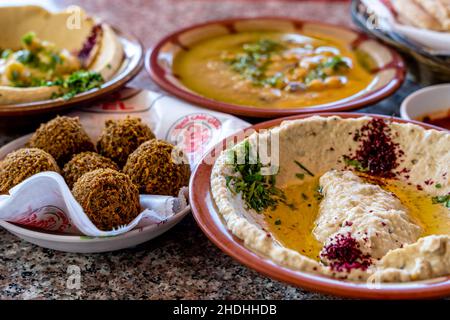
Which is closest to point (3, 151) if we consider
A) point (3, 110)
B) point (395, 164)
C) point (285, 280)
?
point (3, 110)

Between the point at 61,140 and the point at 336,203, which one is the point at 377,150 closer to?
the point at 336,203

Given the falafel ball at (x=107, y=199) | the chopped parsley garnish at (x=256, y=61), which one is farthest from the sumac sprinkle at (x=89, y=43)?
the falafel ball at (x=107, y=199)

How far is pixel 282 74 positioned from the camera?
2.59m

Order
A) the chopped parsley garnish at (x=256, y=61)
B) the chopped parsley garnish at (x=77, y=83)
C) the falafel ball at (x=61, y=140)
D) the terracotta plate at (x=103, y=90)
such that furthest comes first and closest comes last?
the chopped parsley garnish at (x=256, y=61)
the chopped parsley garnish at (x=77, y=83)
the terracotta plate at (x=103, y=90)
the falafel ball at (x=61, y=140)

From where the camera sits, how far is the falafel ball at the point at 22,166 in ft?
5.31

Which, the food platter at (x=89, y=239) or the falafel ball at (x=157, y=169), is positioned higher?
the falafel ball at (x=157, y=169)

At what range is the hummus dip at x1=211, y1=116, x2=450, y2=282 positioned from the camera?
1.28 m

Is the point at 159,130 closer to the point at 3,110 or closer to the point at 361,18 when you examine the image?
the point at 3,110

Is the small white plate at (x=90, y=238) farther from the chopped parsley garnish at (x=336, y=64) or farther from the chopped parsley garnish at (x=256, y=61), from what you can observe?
the chopped parsley garnish at (x=336, y=64)

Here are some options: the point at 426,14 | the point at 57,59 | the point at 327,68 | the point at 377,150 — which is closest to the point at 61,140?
the point at 57,59

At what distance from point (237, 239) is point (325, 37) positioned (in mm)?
1822

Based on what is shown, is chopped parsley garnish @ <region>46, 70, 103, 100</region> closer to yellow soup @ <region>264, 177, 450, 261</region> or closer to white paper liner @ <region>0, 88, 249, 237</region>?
white paper liner @ <region>0, 88, 249, 237</region>

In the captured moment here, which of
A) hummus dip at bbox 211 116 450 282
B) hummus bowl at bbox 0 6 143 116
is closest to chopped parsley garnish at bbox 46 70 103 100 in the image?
hummus bowl at bbox 0 6 143 116

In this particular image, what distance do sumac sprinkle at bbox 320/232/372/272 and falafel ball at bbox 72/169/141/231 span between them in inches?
20.8
